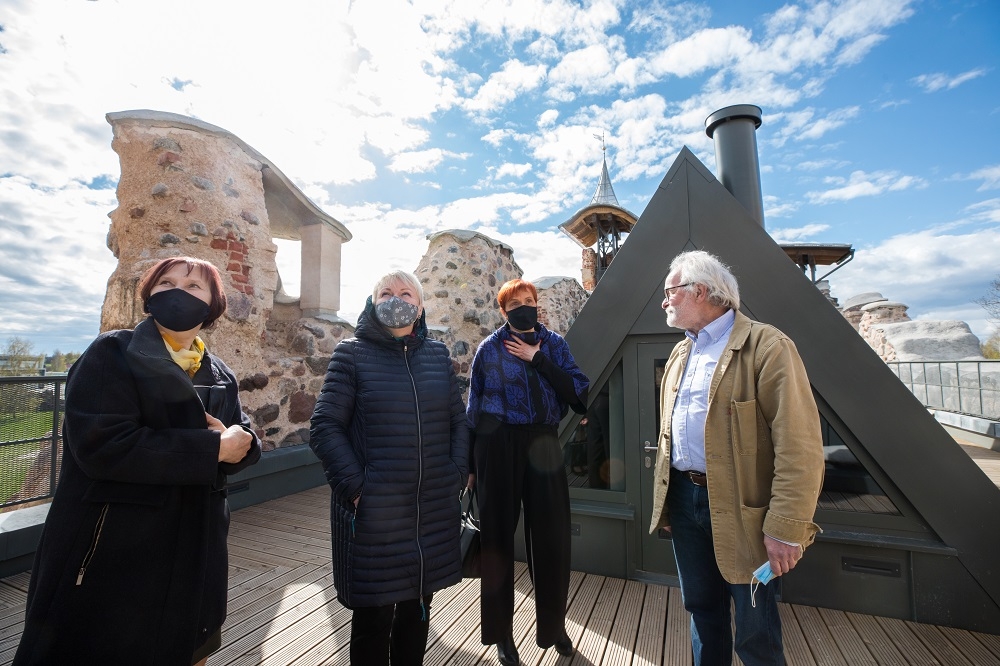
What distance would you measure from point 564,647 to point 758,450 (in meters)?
1.56

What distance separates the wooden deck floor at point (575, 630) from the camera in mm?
2230

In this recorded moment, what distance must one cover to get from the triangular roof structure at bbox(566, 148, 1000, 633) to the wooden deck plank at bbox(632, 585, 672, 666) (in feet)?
3.07

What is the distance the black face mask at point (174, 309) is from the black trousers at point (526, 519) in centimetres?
143

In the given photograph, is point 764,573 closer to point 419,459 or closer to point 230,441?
point 419,459

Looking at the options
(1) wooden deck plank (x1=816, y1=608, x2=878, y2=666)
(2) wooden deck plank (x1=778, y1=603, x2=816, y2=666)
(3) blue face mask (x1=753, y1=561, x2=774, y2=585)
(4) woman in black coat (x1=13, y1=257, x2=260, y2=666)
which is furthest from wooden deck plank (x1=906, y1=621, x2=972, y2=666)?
(4) woman in black coat (x1=13, y1=257, x2=260, y2=666)

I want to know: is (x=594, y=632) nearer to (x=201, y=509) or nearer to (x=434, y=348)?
(x=434, y=348)

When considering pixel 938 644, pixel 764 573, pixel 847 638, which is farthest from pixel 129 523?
pixel 938 644

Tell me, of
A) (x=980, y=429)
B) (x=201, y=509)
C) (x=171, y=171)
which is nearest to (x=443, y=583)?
(x=201, y=509)

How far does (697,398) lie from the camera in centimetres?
173

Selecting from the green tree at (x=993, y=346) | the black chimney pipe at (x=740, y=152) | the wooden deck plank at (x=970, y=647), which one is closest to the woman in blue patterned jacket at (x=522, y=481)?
the wooden deck plank at (x=970, y=647)

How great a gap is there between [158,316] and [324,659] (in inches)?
78.4

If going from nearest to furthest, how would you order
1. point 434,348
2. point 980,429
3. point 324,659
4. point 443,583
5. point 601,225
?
point 443,583 < point 434,348 < point 324,659 < point 980,429 < point 601,225

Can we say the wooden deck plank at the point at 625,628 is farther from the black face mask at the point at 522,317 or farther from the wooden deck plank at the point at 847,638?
the black face mask at the point at 522,317

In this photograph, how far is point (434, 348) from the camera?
205 cm
